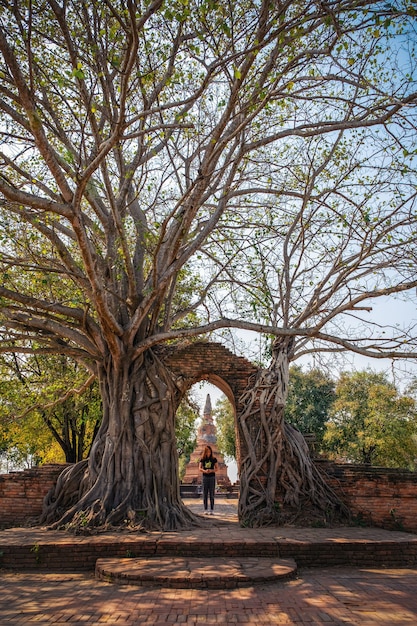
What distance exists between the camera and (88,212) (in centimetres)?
1134

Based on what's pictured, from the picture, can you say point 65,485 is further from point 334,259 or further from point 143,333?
point 334,259

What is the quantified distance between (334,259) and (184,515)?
5325 mm

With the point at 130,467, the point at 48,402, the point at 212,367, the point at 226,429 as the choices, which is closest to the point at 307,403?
the point at 226,429

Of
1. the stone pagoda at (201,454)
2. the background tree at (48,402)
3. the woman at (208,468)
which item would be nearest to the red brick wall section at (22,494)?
the background tree at (48,402)

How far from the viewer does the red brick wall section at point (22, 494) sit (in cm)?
841

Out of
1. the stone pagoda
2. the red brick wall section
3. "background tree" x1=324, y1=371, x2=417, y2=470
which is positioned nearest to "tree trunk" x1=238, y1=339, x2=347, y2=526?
the red brick wall section

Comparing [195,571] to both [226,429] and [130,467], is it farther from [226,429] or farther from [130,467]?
[226,429]

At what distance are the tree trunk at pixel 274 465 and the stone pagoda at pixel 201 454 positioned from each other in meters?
11.3

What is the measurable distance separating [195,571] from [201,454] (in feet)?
49.9

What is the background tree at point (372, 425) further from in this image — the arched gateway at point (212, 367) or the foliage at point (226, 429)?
the arched gateway at point (212, 367)

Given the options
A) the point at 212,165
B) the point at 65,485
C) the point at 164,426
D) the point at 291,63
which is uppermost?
the point at 291,63

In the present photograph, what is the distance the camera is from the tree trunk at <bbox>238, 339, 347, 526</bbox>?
332 inches

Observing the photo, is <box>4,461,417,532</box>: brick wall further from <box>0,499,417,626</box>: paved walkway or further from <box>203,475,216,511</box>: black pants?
<box>0,499,417,626</box>: paved walkway

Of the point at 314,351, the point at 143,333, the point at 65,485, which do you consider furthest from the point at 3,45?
the point at 314,351
